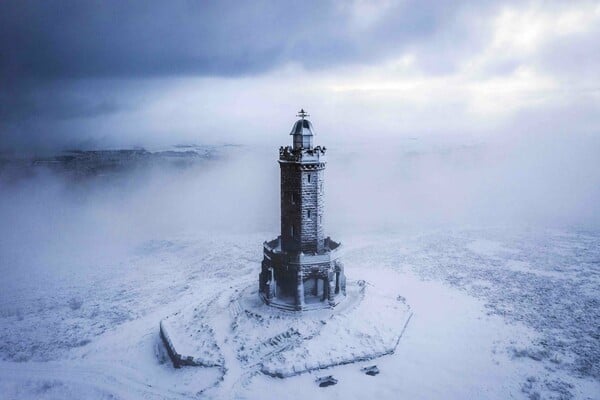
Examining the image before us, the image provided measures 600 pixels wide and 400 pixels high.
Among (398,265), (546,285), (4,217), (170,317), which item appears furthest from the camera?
(4,217)

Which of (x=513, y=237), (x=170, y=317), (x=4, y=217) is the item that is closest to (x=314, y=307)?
(x=170, y=317)

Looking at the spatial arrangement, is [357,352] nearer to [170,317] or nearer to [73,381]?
[170,317]

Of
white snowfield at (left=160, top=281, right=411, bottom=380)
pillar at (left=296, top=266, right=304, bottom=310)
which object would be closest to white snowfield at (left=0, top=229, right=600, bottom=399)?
white snowfield at (left=160, top=281, right=411, bottom=380)

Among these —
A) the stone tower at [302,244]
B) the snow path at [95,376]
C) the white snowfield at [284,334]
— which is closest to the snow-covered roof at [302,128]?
the stone tower at [302,244]

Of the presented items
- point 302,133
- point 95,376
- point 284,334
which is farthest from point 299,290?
point 95,376

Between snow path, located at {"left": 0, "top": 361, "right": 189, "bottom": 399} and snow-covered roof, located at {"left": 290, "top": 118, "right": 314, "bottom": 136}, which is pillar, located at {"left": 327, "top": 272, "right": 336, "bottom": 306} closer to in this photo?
snow-covered roof, located at {"left": 290, "top": 118, "right": 314, "bottom": 136}

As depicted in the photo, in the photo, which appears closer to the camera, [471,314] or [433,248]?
[471,314]

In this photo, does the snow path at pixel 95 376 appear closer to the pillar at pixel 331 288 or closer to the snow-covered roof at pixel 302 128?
the pillar at pixel 331 288

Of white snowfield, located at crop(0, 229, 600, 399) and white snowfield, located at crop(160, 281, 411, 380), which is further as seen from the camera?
white snowfield, located at crop(160, 281, 411, 380)
